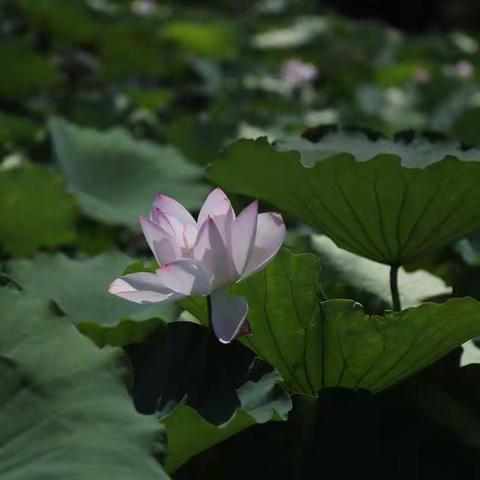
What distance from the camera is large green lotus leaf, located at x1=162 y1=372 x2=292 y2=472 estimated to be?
0.86 meters

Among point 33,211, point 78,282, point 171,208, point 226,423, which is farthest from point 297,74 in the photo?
point 226,423

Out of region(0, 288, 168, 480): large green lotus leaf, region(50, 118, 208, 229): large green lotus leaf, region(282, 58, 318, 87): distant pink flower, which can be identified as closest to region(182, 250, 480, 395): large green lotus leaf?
region(0, 288, 168, 480): large green lotus leaf

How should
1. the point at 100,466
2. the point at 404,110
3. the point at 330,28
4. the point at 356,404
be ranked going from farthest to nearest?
the point at 330,28
the point at 404,110
the point at 356,404
the point at 100,466

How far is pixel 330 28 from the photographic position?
4586 mm

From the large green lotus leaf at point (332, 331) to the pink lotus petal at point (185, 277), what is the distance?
9 centimetres

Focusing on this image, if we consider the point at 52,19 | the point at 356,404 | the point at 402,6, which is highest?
the point at 356,404

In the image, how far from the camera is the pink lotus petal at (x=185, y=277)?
0.87 m

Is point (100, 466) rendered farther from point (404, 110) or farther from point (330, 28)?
point (330, 28)

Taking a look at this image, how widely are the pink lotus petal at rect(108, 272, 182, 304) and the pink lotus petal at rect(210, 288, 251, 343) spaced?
0.11 ft

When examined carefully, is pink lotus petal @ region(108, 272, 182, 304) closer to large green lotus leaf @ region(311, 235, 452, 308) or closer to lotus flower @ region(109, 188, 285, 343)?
lotus flower @ region(109, 188, 285, 343)

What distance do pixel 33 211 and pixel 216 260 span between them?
84 centimetres

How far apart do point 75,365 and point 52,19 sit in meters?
2.84

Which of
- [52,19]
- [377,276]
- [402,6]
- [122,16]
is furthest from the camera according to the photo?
[402,6]

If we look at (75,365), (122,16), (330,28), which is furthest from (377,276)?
(330,28)
